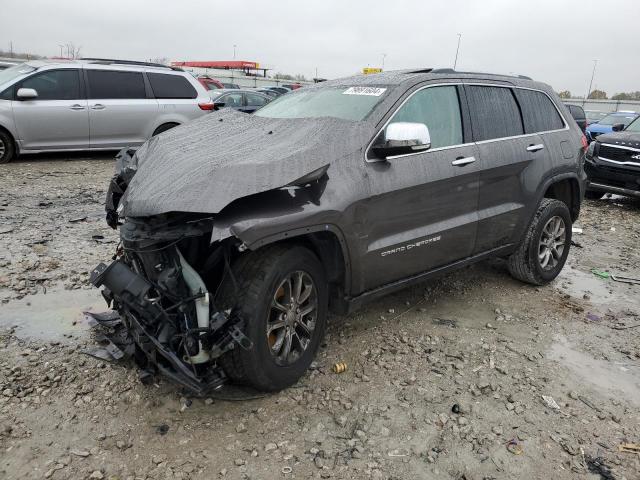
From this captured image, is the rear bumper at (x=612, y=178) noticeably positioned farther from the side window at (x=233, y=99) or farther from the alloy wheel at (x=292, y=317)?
the side window at (x=233, y=99)

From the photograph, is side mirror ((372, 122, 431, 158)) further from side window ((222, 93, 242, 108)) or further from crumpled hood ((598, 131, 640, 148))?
side window ((222, 93, 242, 108))

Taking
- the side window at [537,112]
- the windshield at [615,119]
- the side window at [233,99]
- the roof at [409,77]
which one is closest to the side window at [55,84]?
the side window at [233,99]

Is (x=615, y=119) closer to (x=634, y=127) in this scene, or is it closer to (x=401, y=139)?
(x=634, y=127)

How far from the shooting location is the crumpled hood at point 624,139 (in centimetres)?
884

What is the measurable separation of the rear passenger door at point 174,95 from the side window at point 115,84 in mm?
269

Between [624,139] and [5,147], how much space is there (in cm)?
1058

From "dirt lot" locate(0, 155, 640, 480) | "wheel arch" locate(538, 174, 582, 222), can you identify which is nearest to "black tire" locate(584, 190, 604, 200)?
"wheel arch" locate(538, 174, 582, 222)

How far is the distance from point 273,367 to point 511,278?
10.2 feet

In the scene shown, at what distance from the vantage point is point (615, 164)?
893 cm

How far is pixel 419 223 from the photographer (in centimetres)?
363

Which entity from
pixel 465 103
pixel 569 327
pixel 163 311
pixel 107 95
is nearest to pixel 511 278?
pixel 569 327

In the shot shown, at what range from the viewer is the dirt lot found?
8.50 feet

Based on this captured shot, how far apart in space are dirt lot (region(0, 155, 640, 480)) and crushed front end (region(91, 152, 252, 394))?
37 centimetres

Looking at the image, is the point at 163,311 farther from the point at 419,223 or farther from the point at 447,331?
the point at 447,331
